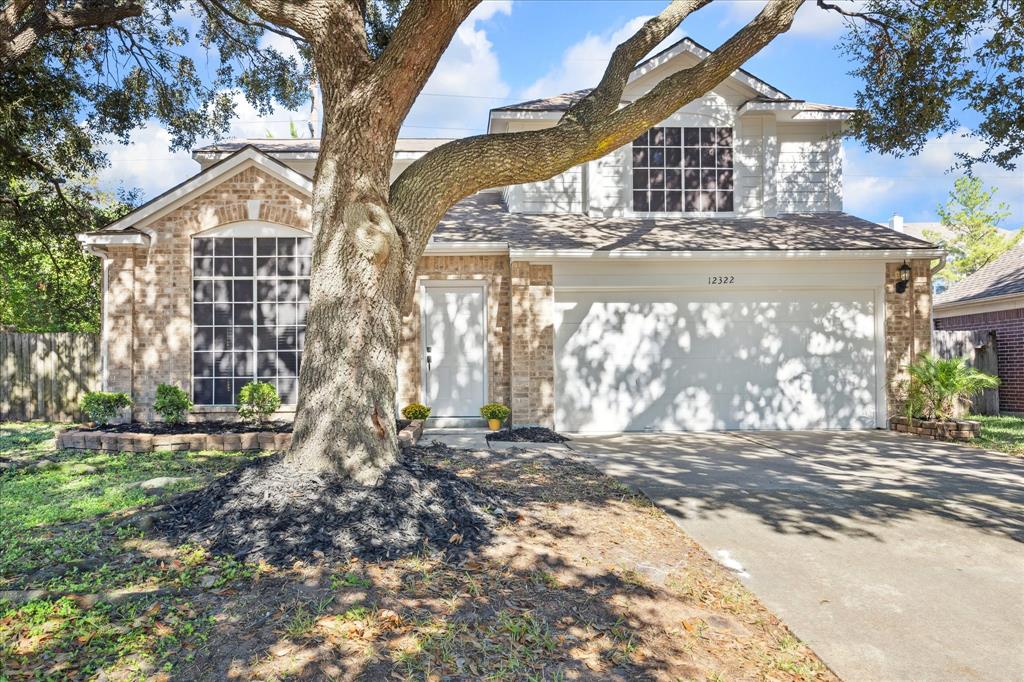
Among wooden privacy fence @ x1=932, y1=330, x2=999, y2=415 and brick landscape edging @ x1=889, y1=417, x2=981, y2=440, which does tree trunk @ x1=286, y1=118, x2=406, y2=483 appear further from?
wooden privacy fence @ x1=932, y1=330, x2=999, y2=415

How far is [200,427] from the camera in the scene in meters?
8.91

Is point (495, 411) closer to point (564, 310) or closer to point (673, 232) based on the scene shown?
point (564, 310)

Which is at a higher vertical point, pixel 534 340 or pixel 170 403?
pixel 534 340

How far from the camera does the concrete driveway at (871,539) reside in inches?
117

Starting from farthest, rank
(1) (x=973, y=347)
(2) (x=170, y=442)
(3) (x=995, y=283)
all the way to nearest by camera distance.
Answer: (3) (x=995, y=283) → (1) (x=973, y=347) → (2) (x=170, y=442)

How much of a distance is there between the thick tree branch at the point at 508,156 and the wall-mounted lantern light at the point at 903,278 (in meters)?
7.00

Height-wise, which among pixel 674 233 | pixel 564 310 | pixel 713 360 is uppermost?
pixel 674 233

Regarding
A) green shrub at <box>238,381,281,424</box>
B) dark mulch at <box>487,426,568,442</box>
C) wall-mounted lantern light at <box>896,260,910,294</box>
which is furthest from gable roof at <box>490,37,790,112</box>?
green shrub at <box>238,381,281,424</box>

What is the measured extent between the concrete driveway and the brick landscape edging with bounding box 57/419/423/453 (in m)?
4.04

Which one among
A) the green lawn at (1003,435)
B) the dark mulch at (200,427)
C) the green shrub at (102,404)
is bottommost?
the green lawn at (1003,435)

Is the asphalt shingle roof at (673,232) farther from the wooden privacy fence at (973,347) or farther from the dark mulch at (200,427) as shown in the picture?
the wooden privacy fence at (973,347)

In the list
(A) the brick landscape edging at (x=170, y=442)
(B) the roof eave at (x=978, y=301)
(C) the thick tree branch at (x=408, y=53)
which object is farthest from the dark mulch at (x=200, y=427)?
(B) the roof eave at (x=978, y=301)

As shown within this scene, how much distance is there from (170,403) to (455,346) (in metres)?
4.49

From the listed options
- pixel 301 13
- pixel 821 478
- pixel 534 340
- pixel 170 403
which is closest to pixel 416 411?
pixel 534 340
